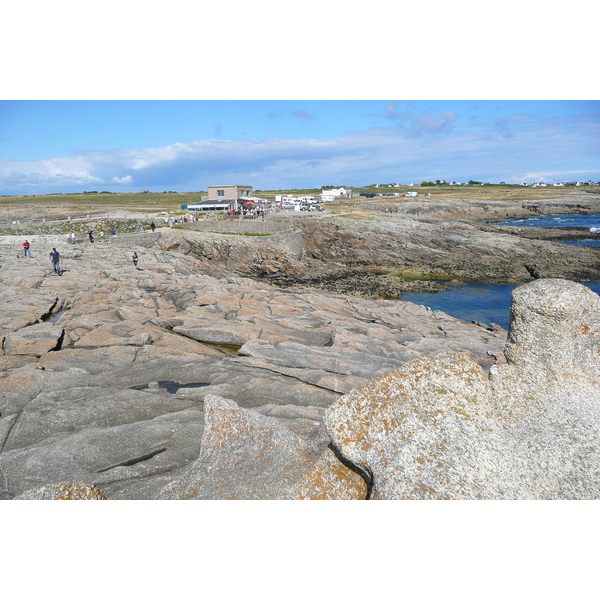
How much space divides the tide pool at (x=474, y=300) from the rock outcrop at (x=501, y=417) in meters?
34.9

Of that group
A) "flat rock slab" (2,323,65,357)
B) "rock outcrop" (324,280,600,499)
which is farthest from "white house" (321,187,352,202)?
"rock outcrop" (324,280,600,499)

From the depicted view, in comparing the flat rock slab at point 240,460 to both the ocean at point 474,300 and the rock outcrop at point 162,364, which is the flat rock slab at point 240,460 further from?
the ocean at point 474,300

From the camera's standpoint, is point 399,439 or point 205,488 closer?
point 399,439

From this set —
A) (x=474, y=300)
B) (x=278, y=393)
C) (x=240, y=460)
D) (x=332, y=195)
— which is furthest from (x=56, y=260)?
(x=332, y=195)

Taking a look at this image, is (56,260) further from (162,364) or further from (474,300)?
(474,300)

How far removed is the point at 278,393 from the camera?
13812 mm

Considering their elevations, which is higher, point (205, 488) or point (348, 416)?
point (348, 416)

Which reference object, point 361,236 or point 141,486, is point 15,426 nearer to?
point 141,486

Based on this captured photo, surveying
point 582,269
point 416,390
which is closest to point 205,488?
point 416,390

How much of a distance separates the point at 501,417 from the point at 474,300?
4479 centimetres

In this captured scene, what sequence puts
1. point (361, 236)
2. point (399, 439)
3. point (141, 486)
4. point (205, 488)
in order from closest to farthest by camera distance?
point (399, 439) → point (205, 488) → point (141, 486) → point (361, 236)

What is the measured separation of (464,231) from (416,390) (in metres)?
77.1

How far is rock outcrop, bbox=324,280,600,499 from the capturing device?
5.16 metres

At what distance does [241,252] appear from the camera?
56.6 m
